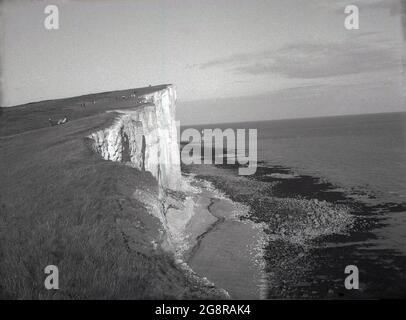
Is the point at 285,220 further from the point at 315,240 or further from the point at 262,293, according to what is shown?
the point at 262,293

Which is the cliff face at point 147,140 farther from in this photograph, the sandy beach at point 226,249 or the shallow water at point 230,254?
the shallow water at point 230,254

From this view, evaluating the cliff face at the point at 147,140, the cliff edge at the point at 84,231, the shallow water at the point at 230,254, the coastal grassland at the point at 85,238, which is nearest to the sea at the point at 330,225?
the shallow water at the point at 230,254

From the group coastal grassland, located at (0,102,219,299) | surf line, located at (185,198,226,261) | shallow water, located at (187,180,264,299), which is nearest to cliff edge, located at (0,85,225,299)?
coastal grassland, located at (0,102,219,299)

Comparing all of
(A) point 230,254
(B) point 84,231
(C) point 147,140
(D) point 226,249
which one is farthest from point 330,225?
(B) point 84,231

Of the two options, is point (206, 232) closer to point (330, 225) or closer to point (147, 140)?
point (147, 140)

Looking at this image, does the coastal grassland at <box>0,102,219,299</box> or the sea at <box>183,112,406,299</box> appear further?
the sea at <box>183,112,406,299</box>

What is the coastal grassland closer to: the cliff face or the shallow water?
the cliff face
